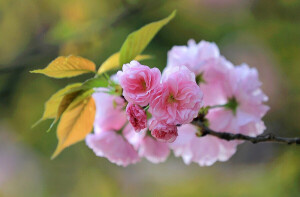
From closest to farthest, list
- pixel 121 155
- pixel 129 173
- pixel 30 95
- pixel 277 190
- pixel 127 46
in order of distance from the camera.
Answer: pixel 127 46, pixel 121 155, pixel 277 190, pixel 30 95, pixel 129 173

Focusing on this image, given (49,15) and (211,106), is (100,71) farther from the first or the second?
(49,15)

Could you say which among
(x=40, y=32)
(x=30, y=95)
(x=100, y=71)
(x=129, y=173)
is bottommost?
(x=129, y=173)

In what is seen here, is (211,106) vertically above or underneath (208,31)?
above

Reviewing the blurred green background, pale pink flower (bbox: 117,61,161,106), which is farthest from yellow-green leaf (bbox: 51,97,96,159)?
the blurred green background

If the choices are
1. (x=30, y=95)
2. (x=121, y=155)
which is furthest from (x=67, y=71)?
(x=30, y=95)

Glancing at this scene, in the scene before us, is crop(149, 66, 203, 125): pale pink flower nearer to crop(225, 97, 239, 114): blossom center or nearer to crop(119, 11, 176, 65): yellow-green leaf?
crop(119, 11, 176, 65): yellow-green leaf

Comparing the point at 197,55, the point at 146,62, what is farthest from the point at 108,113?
the point at 146,62

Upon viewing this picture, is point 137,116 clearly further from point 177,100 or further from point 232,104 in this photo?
point 232,104

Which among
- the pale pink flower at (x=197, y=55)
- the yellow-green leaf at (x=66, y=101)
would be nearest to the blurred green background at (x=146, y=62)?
the pale pink flower at (x=197, y=55)
